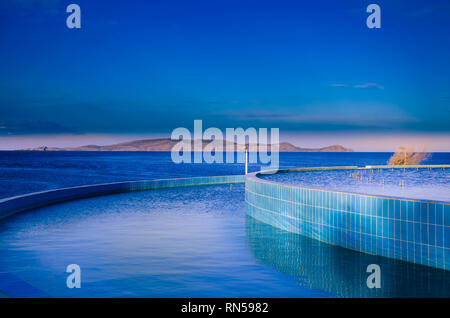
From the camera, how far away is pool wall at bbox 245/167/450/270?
7961 millimetres

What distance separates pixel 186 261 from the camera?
8.78 m

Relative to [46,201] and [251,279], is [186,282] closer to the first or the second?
[251,279]

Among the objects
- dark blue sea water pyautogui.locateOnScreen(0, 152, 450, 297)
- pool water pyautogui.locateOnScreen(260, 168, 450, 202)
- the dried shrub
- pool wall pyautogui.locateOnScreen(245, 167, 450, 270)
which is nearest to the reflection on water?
dark blue sea water pyautogui.locateOnScreen(0, 152, 450, 297)

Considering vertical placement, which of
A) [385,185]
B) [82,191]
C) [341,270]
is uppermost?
[385,185]

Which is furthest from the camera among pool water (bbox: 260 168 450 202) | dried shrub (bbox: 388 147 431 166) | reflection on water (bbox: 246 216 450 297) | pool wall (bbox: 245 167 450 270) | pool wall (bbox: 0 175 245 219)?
dried shrub (bbox: 388 147 431 166)

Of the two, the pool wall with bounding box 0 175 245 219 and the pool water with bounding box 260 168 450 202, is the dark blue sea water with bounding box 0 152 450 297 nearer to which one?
the pool wall with bounding box 0 175 245 219

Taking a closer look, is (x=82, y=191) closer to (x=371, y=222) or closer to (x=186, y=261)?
(x=186, y=261)

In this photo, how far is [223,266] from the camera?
8445 millimetres

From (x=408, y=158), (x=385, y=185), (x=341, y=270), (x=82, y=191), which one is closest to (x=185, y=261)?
(x=341, y=270)

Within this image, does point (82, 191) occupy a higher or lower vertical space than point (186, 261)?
higher

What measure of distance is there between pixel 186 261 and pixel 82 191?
Answer: 14058 millimetres

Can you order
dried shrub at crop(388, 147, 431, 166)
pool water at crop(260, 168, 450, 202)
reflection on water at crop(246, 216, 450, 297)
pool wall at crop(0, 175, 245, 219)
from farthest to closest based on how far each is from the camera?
dried shrub at crop(388, 147, 431, 166) < pool wall at crop(0, 175, 245, 219) < pool water at crop(260, 168, 450, 202) < reflection on water at crop(246, 216, 450, 297)

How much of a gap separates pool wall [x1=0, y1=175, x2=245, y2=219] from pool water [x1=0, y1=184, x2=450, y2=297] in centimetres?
107
